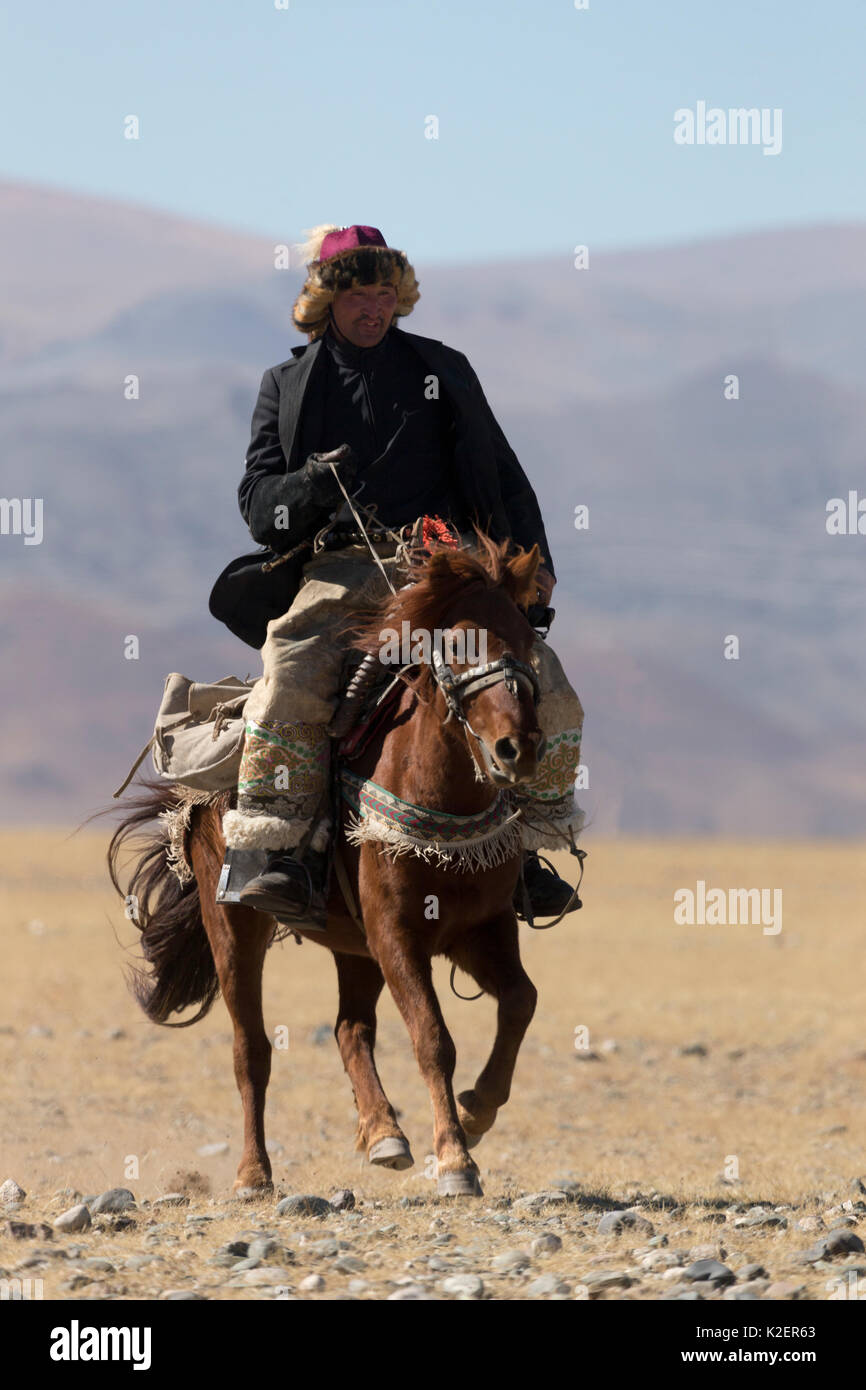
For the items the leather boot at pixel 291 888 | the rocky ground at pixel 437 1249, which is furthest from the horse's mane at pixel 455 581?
the rocky ground at pixel 437 1249

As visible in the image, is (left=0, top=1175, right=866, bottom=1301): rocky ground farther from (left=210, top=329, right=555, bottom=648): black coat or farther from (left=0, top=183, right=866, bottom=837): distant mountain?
(left=0, top=183, right=866, bottom=837): distant mountain

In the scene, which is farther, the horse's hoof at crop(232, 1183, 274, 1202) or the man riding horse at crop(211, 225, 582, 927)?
the horse's hoof at crop(232, 1183, 274, 1202)

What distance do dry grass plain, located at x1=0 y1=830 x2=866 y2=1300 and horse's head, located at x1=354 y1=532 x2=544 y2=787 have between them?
1728mm

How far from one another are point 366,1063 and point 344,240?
358 centimetres

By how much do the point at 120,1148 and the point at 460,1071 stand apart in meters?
4.77

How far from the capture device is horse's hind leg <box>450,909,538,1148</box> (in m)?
7.65

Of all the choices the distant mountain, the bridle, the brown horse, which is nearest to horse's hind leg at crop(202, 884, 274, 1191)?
the brown horse

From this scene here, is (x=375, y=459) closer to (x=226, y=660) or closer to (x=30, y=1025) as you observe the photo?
(x=30, y=1025)

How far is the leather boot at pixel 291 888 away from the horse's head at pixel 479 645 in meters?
0.98

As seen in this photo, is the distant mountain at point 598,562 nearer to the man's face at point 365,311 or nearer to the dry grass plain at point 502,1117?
the dry grass plain at point 502,1117

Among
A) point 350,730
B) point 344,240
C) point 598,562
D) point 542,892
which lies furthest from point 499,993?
point 598,562

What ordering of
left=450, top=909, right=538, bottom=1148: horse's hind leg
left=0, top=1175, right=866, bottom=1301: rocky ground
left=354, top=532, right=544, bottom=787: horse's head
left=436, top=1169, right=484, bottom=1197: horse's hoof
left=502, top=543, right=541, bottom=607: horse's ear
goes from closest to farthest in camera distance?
left=0, top=1175, right=866, bottom=1301: rocky ground
left=354, top=532, right=544, bottom=787: horse's head
left=436, top=1169, right=484, bottom=1197: horse's hoof
left=502, top=543, right=541, bottom=607: horse's ear
left=450, top=909, right=538, bottom=1148: horse's hind leg

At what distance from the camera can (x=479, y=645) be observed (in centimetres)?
704

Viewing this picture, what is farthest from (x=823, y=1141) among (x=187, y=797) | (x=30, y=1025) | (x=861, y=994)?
(x=861, y=994)
